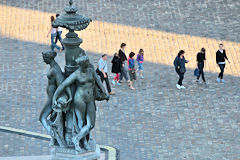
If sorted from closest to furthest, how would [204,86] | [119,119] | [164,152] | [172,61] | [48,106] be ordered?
[48,106]
[164,152]
[119,119]
[204,86]
[172,61]

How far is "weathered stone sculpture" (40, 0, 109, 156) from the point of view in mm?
14406

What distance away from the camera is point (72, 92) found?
577 inches

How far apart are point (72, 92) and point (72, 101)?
21 centimetres

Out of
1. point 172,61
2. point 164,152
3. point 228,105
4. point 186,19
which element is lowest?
point 164,152

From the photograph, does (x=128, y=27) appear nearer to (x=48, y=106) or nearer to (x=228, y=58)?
(x=228, y=58)

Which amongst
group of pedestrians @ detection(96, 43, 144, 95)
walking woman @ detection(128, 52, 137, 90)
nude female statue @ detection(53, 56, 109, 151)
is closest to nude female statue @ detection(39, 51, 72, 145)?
nude female statue @ detection(53, 56, 109, 151)

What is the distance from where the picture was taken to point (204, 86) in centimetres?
2431

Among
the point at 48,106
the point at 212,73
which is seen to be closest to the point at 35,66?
the point at 212,73

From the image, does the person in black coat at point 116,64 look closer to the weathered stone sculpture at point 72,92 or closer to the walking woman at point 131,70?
the walking woman at point 131,70

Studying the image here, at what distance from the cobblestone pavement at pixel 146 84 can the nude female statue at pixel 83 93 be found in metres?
4.75

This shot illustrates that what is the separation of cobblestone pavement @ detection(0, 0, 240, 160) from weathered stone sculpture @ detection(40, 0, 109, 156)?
4.41 meters

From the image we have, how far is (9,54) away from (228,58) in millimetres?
9306

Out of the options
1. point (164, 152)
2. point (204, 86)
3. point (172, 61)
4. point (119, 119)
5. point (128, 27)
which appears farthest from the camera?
point (128, 27)

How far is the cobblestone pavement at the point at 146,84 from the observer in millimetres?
20141
